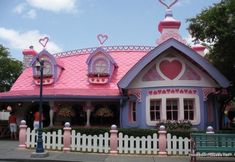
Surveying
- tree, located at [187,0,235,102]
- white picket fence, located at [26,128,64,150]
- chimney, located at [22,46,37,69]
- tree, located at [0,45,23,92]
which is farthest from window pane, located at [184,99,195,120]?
tree, located at [0,45,23,92]

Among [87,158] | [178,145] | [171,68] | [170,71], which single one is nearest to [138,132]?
[178,145]

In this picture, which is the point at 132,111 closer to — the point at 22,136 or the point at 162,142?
the point at 162,142

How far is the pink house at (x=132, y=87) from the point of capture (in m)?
19.0

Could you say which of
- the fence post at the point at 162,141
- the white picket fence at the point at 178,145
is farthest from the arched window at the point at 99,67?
the white picket fence at the point at 178,145

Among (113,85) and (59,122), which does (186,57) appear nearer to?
(113,85)

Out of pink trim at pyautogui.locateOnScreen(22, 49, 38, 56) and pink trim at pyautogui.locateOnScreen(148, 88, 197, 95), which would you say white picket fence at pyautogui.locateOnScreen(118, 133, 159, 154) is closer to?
pink trim at pyautogui.locateOnScreen(148, 88, 197, 95)

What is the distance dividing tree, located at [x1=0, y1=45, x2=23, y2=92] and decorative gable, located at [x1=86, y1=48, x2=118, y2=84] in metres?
24.9

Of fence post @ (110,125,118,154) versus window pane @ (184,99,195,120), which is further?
window pane @ (184,99,195,120)

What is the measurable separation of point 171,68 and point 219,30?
346 centimetres

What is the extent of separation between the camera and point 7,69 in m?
45.1

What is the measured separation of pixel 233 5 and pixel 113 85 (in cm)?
865

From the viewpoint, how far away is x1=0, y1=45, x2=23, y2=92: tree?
148 feet

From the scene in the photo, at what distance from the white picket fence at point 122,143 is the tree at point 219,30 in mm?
4957

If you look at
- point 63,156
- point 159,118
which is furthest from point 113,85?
point 63,156
